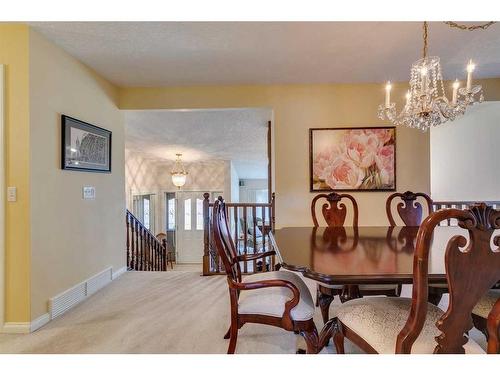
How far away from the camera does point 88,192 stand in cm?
296

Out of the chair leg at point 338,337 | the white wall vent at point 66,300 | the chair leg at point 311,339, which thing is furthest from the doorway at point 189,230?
the chair leg at point 338,337

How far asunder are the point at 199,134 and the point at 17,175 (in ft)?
9.83

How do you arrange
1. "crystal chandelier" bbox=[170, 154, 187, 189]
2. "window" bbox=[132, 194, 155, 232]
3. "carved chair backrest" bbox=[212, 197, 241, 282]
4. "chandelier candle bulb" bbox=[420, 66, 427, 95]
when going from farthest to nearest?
"window" bbox=[132, 194, 155, 232]
"crystal chandelier" bbox=[170, 154, 187, 189]
"chandelier candle bulb" bbox=[420, 66, 427, 95]
"carved chair backrest" bbox=[212, 197, 241, 282]

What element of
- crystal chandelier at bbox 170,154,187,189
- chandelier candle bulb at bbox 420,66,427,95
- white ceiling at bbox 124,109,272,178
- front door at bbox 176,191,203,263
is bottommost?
front door at bbox 176,191,203,263

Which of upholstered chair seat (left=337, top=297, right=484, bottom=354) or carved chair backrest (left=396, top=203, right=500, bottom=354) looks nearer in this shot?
carved chair backrest (left=396, top=203, right=500, bottom=354)

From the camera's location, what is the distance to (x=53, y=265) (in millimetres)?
2443

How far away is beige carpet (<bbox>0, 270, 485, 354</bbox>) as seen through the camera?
6.48ft

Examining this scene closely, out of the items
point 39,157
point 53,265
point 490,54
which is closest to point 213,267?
point 53,265

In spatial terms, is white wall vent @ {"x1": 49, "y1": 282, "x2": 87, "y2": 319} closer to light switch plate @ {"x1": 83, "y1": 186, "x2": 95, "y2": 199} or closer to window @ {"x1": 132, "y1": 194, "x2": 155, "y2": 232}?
light switch plate @ {"x1": 83, "y1": 186, "x2": 95, "y2": 199}

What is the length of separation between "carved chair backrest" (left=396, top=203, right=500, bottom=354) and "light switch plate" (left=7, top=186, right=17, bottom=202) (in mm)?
2605

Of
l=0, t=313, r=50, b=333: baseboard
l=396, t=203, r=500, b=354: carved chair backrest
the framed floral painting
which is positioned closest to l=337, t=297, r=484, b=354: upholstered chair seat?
l=396, t=203, r=500, b=354: carved chair backrest
